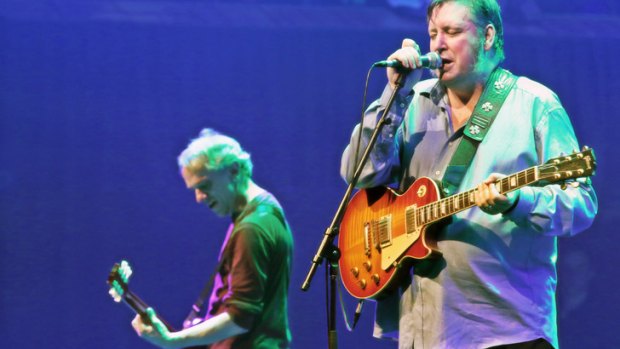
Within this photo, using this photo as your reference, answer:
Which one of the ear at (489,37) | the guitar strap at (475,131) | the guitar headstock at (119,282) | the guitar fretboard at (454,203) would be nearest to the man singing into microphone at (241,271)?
the guitar headstock at (119,282)

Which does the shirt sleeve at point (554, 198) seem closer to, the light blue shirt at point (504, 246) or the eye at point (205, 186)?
the light blue shirt at point (504, 246)

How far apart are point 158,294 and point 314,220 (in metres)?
0.93

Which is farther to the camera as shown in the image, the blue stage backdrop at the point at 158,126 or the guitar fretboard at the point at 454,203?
the blue stage backdrop at the point at 158,126

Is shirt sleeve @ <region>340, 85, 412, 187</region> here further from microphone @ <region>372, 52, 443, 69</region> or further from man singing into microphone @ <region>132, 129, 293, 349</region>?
man singing into microphone @ <region>132, 129, 293, 349</region>

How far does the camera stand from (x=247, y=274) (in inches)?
129

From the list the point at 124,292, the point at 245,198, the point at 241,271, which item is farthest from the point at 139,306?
the point at 245,198

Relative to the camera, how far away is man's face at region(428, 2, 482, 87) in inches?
100.0

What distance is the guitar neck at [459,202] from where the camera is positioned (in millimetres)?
2150

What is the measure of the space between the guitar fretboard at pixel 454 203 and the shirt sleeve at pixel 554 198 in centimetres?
6

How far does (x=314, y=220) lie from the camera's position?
4.61m

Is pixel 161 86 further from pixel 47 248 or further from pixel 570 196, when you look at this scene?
pixel 570 196

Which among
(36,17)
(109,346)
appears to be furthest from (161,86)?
(109,346)

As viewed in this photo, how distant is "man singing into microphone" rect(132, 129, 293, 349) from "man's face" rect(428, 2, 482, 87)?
1.12 meters

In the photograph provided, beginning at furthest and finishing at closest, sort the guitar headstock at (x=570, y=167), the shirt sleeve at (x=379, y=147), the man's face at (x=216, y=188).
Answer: the man's face at (x=216, y=188), the shirt sleeve at (x=379, y=147), the guitar headstock at (x=570, y=167)
